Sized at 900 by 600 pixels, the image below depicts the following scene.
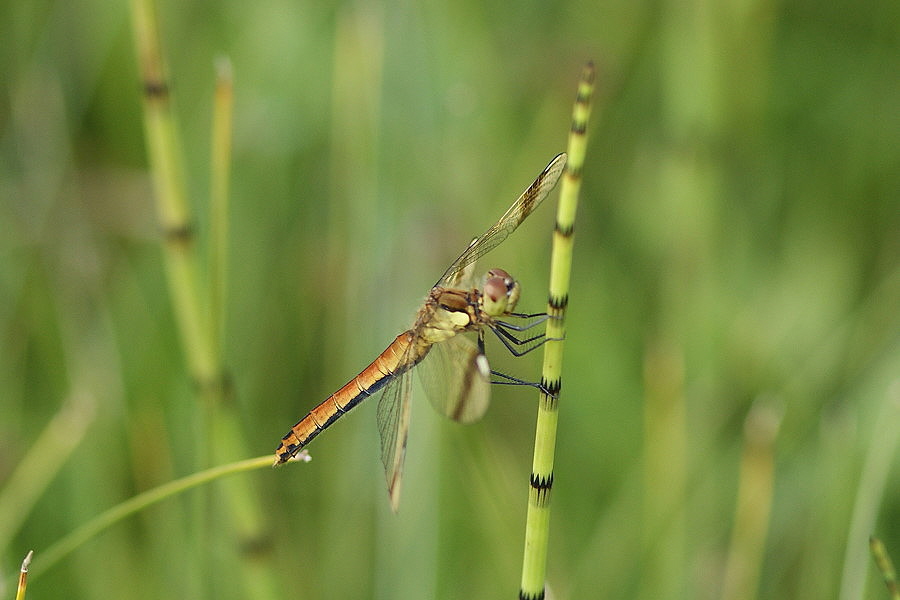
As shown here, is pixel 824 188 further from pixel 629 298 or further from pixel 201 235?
pixel 201 235

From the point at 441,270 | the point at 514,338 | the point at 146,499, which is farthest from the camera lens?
the point at 441,270

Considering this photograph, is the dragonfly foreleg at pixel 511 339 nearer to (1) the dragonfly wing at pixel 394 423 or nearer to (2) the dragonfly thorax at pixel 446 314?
(2) the dragonfly thorax at pixel 446 314

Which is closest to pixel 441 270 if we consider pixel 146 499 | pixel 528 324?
pixel 528 324

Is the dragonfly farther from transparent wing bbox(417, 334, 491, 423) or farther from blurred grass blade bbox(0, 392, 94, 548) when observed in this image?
blurred grass blade bbox(0, 392, 94, 548)

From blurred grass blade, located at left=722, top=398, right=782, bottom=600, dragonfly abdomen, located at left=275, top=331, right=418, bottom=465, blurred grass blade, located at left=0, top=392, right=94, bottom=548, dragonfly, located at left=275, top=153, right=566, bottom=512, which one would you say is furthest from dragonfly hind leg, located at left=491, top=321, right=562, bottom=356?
blurred grass blade, located at left=0, top=392, right=94, bottom=548

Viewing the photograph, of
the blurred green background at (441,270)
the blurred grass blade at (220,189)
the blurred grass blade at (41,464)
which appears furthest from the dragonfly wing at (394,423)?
the blurred grass blade at (41,464)

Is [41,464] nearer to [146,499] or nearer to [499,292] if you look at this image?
[146,499]

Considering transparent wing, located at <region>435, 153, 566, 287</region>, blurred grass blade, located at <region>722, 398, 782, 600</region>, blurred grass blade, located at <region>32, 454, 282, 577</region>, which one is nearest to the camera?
blurred grass blade, located at <region>32, 454, 282, 577</region>
